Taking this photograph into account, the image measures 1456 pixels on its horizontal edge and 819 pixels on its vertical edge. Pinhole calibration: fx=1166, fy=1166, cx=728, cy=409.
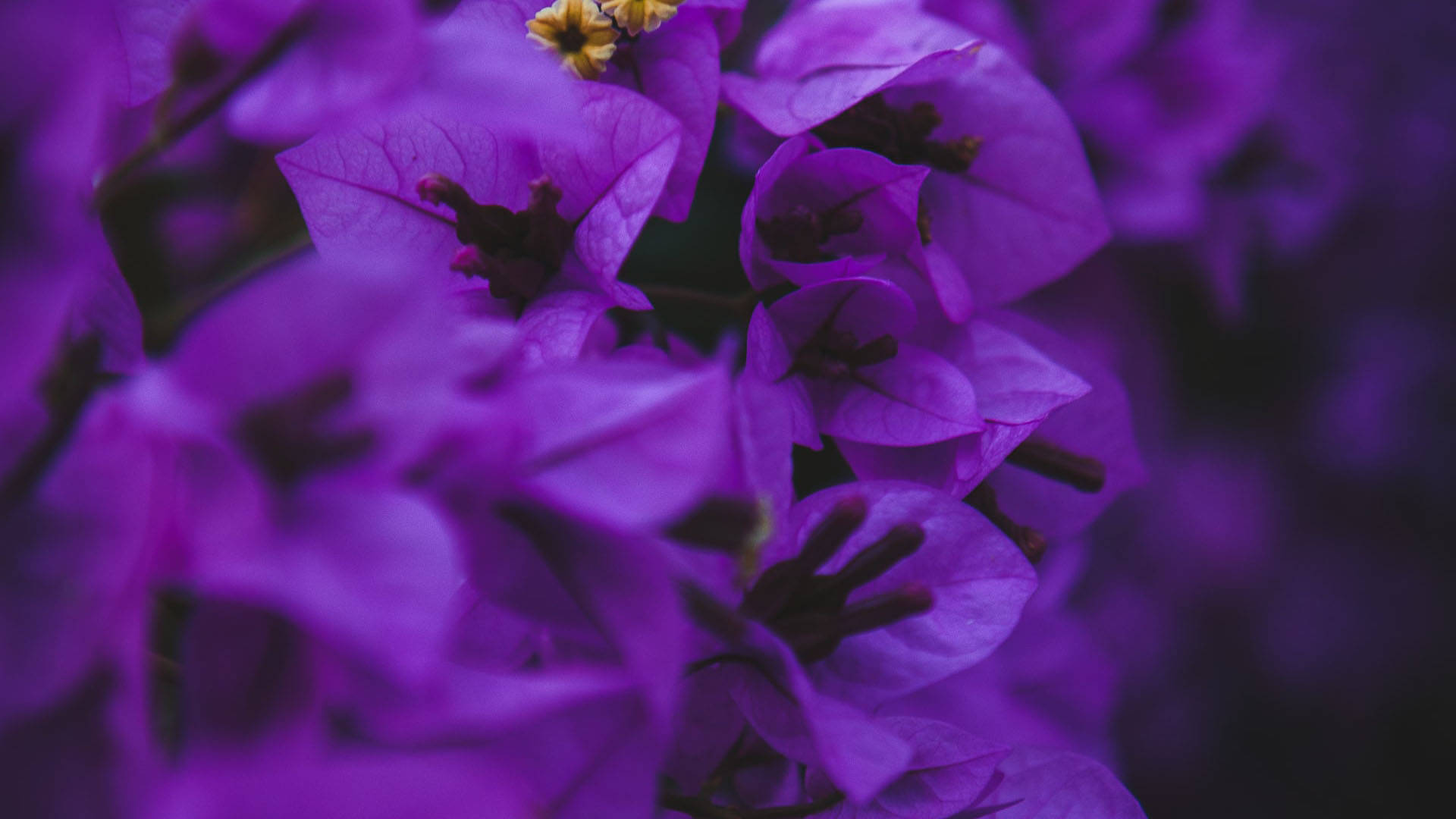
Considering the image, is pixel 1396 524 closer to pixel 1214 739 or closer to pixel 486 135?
pixel 1214 739

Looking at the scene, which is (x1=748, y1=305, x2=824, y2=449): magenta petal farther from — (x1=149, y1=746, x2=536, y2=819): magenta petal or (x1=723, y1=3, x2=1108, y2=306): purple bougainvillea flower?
(x1=149, y1=746, x2=536, y2=819): magenta petal

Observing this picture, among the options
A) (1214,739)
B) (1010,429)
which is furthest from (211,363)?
(1214,739)

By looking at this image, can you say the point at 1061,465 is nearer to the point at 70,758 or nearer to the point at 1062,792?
the point at 1062,792

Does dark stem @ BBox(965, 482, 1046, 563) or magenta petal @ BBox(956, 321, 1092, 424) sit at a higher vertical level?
magenta petal @ BBox(956, 321, 1092, 424)

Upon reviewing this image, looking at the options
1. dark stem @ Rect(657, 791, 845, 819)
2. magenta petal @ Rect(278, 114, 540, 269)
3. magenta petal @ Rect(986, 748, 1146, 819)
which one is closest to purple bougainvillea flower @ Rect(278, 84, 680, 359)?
magenta petal @ Rect(278, 114, 540, 269)

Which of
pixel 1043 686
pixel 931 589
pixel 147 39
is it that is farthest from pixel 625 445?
pixel 1043 686

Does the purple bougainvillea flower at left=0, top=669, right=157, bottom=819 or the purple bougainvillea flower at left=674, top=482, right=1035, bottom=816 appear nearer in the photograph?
the purple bougainvillea flower at left=0, top=669, right=157, bottom=819
